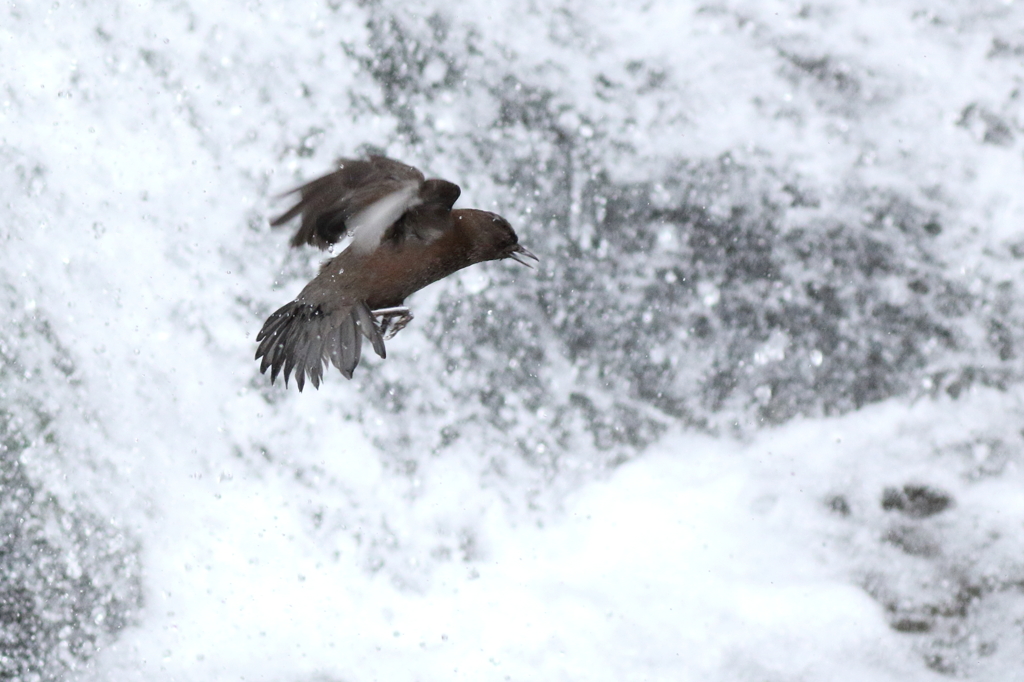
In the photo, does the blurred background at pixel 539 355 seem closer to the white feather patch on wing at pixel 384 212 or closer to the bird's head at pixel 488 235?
the bird's head at pixel 488 235

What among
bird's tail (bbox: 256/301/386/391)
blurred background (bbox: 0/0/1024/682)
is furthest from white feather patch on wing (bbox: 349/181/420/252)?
blurred background (bbox: 0/0/1024/682)

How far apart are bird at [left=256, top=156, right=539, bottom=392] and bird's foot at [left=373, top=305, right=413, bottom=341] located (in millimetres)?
42

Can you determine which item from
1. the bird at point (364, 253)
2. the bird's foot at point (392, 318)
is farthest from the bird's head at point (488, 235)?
the bird's foot at point (392, 318)

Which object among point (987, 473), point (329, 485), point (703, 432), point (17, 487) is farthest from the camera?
point (17, 487)

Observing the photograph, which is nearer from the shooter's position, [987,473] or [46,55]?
[987,473]

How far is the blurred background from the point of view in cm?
382

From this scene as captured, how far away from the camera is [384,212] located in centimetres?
296

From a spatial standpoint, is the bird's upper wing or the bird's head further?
the bird's head

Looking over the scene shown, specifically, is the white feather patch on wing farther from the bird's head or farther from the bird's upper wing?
the bird's head

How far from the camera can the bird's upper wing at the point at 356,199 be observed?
2.88 meters

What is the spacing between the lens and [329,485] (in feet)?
14.1

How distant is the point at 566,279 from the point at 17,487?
98.6 inches

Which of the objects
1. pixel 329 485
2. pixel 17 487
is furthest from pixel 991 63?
pixel 17 487

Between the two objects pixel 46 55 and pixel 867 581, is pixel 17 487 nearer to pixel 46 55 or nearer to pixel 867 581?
pixel 46 55
